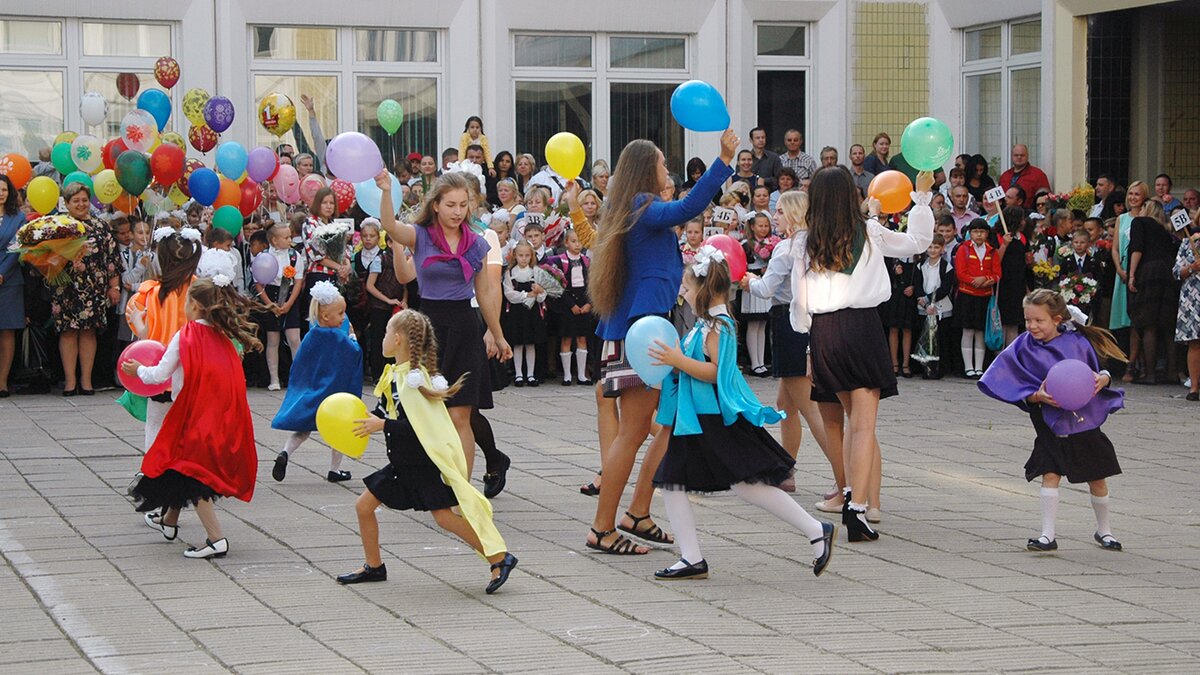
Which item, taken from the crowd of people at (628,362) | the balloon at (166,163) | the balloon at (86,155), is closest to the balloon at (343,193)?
the balloon at (166,163)

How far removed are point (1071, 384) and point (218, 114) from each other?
11091 millimetres

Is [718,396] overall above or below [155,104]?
below

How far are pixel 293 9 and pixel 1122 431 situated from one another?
1244 cm

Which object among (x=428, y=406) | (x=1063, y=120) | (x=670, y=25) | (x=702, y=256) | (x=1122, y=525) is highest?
(x=670, y=25)

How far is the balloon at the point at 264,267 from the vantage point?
15109 millimetres

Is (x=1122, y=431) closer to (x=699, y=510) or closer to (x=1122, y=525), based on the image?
(x=1122, y=525)

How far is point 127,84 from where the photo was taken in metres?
19.0

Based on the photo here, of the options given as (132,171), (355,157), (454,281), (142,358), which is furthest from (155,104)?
(142,358)

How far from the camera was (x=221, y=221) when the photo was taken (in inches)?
595

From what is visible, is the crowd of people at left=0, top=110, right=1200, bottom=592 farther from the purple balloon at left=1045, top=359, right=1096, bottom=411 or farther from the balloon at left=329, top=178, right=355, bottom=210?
the balloon at left=329, top=178, right=355, bottom=210

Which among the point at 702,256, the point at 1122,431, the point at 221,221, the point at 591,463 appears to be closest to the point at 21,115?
the point at 221,221

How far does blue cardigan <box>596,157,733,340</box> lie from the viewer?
752cm

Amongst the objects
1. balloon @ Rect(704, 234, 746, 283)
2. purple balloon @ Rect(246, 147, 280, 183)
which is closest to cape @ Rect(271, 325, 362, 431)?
balloon @ Rect(704, 234, 746, 283)

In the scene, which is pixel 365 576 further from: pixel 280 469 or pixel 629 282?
pixel 280 469
